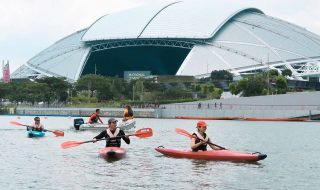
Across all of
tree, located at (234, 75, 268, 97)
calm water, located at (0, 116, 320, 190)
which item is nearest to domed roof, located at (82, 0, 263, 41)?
tree, located at (234, 75, 268, 97)

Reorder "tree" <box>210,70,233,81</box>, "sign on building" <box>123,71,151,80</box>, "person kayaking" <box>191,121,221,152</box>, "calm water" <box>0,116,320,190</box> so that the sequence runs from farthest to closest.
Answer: "sign on building" <box>123,71,151,80</box>, "tree" <box>210,70,233,81</box>, "person kayaking" <box>191,121,221,152</box>, "calm water" <box>0,116,320,190</box>

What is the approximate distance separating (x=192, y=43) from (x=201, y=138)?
422 ft

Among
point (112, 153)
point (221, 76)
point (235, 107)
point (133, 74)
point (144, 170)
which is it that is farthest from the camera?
point (133, 74)

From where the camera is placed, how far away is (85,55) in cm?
16838

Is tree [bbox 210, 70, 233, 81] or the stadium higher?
the stadium

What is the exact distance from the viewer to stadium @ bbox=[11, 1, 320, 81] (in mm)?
156125

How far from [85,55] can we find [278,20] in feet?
146

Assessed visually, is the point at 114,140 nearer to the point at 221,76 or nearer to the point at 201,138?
the point at 201,138

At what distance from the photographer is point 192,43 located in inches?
6412

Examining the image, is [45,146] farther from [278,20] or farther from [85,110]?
[278,20]

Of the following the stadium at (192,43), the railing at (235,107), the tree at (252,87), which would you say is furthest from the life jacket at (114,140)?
the stadium at (192,43)

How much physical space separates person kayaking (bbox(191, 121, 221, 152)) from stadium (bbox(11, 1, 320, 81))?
379ft

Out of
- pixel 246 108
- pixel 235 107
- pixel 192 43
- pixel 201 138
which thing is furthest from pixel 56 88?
pixel 201 138

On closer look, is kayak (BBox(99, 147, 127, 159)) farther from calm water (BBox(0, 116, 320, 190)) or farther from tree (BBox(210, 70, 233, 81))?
tree (BBox(210, 70, 233, 81))
